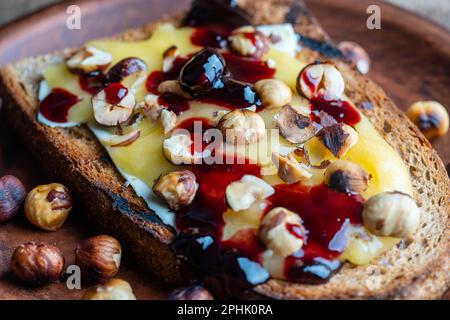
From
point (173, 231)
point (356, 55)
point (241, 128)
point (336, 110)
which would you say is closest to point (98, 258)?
point (173, 231)

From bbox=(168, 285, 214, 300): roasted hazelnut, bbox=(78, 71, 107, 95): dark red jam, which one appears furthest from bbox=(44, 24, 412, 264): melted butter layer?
bbox=(168, 285, 214, 300): roasted hazelnut

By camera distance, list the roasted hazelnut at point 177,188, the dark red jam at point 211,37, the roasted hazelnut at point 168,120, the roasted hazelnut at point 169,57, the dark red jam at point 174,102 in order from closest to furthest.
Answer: the roasted hazelnut at point 177,188, the roasted hazelnut at point 168,120, the dark red jam at point 174,102, the roasted hazelnut at point 169,57, the dark red jam at point 211,37

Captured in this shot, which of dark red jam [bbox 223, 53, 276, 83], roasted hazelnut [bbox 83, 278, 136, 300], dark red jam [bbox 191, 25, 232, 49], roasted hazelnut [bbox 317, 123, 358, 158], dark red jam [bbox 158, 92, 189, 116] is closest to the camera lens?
roasted hazelnut [bbox 83, 278, 136, 300]

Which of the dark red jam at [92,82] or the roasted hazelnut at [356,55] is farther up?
the dark red jam at [92,82]

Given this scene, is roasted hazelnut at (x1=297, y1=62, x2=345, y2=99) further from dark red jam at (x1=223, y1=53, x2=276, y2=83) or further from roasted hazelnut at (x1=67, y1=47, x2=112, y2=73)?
roasted hazelnut at (x1=67, y1=47, x2=112, y2=73)

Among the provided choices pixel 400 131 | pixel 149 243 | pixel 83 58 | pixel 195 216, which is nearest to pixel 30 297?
pixel 149 243

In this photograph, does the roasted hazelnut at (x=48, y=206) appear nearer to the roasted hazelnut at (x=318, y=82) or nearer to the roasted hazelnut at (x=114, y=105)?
the roasted hazelnut at (x=114, y=105)

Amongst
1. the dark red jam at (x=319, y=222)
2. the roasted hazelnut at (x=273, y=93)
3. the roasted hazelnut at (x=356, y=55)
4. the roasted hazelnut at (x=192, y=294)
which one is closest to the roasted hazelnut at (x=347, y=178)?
Result: the dark red jam at (x=319, y=222)

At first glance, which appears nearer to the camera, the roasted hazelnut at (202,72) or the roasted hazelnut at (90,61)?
the roasted hazelnut at (202,72)
